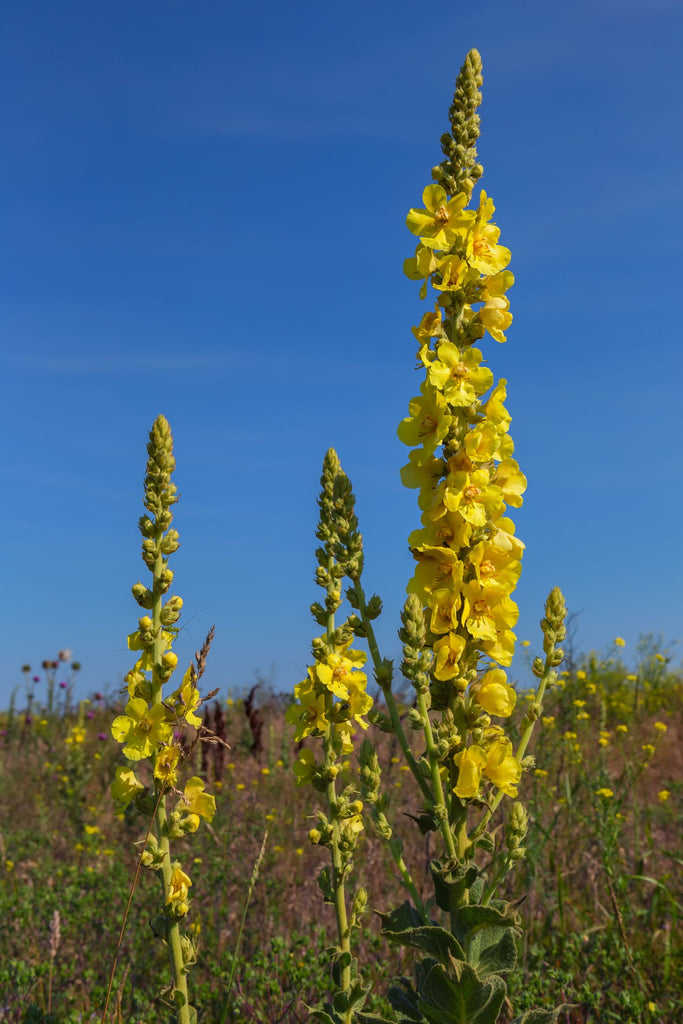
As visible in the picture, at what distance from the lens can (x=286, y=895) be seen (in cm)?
540

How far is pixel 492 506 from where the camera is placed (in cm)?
221

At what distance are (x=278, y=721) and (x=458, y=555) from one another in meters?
10.4

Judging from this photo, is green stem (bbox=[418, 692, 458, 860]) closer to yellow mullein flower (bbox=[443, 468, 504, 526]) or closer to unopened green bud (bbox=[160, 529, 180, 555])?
yellow mullein flower (bbox=[443, 468, 504, 526])

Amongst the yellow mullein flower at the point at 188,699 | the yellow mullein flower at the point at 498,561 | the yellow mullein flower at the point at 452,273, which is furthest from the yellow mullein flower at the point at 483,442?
the yellow mullein flower at the point at 188,699

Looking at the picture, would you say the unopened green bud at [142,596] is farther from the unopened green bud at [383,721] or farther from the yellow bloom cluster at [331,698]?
the unopened green bud at [383,721]

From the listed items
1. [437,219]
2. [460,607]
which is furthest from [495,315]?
[460,607]

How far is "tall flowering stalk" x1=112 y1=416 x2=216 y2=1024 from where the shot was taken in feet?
7.46

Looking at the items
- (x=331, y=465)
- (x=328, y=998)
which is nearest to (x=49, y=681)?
(x=328, y=998)

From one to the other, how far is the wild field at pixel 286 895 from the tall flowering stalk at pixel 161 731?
0.45ft

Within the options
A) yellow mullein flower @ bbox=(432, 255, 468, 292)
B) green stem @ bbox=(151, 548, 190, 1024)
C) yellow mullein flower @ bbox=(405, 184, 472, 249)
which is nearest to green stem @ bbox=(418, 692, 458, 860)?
green stem @ bbox=(151, 548, 190, 1024)

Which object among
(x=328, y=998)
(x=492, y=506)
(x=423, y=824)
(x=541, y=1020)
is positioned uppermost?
(x=492, y=506)

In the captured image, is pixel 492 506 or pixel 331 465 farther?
pixel 331 465

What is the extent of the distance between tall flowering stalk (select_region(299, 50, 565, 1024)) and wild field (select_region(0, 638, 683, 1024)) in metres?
0.23

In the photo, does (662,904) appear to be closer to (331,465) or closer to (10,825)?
(331,465)
